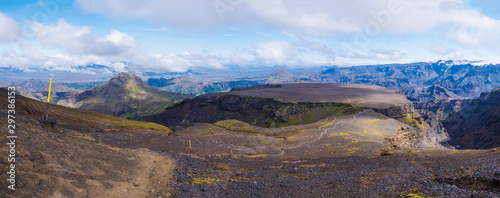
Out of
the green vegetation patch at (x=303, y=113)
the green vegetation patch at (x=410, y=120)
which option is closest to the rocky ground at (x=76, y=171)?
the green vegetation patch at (x=303, y=113)

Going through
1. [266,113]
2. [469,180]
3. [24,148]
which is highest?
[24,148]

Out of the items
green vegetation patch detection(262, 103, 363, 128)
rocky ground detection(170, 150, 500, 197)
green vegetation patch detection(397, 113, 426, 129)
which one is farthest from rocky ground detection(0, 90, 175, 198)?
green vegetation patch detection(397, 113, 426, 129)

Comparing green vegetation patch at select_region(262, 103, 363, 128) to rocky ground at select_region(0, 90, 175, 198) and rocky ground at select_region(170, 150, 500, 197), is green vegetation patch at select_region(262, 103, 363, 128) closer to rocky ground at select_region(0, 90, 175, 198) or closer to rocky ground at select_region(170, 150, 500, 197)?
rocky ground at select_region(170, 150, 500, 197)

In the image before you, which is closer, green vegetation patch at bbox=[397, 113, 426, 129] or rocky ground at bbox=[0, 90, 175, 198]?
rocky ground at bbox=[0, 90, 175, 198]

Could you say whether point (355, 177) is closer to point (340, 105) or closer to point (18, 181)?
point (18, 181)

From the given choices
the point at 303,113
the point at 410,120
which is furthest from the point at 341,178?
the point at 410,120

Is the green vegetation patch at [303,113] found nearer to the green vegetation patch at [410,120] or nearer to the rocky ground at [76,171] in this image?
the green vegetation patch at [410,120]

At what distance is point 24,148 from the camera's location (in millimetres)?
19625

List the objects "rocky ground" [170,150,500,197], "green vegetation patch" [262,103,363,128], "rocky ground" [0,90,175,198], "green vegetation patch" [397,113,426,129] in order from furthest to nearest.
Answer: "green vegetation patch" [262,103,363,128], "green vegetation patch" [397,113,426,129], "rocky ground" [170,150,500,197], "rocky ground" [0,90,175,198]

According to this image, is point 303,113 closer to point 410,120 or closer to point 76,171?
point 410,120

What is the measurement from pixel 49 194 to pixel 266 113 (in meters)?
160

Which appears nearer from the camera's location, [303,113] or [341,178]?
[341,178]

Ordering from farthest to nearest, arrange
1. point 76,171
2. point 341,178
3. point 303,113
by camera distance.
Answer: point 303,113
point 341,178
point 76,171

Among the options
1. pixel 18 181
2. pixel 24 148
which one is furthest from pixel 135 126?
pixel 18 181
